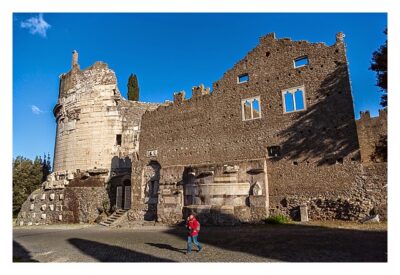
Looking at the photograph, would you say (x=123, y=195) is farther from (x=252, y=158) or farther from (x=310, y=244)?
(x=310, y=244)

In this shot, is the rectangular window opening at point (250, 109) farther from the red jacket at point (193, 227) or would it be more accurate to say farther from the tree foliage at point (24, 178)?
the tree foliage at point (24, 178)

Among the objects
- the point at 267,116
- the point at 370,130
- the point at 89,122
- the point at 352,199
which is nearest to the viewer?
the point at 352,199

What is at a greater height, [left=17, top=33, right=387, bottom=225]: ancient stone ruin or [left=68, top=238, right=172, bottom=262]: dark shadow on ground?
[left=17, top=33, right=387, bottom=225]: ancient stone ruin

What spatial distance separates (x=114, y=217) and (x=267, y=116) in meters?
14.1

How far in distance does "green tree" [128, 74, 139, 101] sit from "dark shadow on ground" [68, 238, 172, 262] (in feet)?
77.7

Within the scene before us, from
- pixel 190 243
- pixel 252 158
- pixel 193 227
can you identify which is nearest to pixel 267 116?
pixel 252 158

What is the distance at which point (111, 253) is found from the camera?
1009cm

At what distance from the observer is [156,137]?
23531 millimetres

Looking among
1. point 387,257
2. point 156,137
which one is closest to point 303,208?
point 387,257

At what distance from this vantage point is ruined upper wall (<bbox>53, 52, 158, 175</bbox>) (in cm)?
2891

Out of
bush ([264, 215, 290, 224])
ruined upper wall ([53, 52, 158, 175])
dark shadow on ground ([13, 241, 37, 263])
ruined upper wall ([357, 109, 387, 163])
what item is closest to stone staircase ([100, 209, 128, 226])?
ruined upper wall ([53, 52, 158, 175])

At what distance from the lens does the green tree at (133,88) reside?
112 ft

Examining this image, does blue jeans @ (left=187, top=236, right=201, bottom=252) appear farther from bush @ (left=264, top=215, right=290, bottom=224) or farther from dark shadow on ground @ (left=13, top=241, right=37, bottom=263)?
bush @ (left=264, top=215, right=290, bottom=224)

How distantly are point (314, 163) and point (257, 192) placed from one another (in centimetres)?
365
